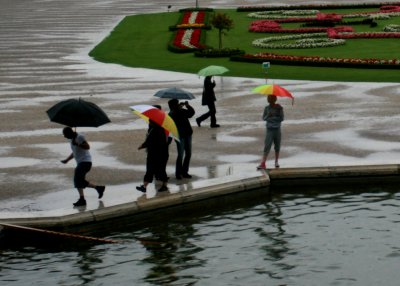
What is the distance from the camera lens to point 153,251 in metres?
17.2

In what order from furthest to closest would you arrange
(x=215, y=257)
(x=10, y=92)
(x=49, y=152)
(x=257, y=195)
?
1. (x=10, y=92)
2. (x=49, y=152)
3. (x=257, y=195)
4. (x=215, y=257)

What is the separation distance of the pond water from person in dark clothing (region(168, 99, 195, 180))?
2026mm

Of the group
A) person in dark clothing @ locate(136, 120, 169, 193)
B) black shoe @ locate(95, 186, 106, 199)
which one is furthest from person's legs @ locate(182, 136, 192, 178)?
black shoe @ locate(95, 186, 106, 199)

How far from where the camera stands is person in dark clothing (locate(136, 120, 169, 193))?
19.9 meters

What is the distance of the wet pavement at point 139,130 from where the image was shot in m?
21.5

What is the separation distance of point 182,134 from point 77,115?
3.42 m

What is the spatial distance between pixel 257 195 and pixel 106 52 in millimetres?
34476

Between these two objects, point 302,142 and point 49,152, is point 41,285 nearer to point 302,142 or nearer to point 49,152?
point 49,152

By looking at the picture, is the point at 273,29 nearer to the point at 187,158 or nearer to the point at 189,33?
the point at 189,33

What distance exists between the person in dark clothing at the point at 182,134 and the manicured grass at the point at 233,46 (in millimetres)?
17702

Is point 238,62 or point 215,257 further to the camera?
point 238,62

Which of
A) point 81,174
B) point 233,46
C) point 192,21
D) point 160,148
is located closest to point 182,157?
point 160,148

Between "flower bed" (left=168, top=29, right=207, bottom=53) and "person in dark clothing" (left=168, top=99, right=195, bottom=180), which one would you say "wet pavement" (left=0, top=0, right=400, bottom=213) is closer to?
"person in dark clothing" (left=168, top=99, right=195, bottom=180)

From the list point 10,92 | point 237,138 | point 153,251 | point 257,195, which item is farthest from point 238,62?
point 153,251
